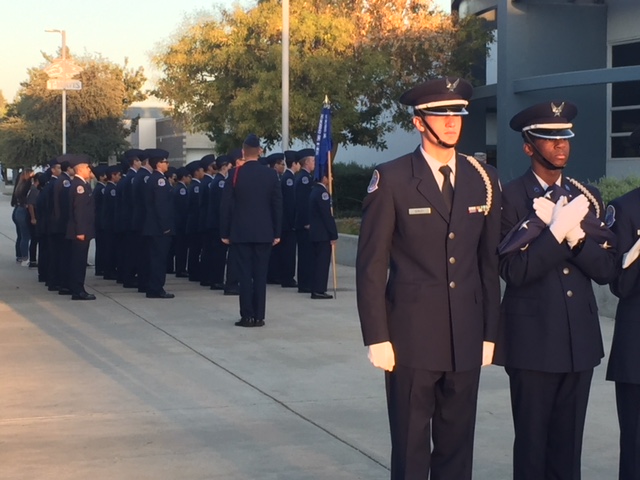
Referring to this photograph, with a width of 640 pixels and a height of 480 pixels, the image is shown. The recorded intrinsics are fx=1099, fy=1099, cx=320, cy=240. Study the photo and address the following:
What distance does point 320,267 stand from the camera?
46.8 ft

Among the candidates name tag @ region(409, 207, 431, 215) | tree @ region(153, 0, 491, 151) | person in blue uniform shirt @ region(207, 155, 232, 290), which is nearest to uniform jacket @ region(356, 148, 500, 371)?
name tag @ region(409, 207, 431, 215)

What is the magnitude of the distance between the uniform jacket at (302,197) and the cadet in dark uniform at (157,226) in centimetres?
181

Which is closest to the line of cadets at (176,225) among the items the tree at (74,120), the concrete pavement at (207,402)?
the concrete pavement at (207,402)

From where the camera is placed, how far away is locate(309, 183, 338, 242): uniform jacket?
14.2 meters

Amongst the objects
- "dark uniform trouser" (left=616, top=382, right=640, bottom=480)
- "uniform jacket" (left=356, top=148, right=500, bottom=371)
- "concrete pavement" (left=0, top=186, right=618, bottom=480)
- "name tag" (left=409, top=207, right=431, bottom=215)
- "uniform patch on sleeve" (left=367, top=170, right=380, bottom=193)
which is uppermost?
"uniform patch on sleeve" (left=367, top=170, right=380, bottom=193)

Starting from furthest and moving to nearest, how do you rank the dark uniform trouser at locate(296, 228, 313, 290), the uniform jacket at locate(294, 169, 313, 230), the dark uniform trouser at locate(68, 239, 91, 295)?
the uniform jacket at locate(294, 169, 313, 230)
the dark uniform trouser at locate(296, 228, 313, 290)
the dark uniform trouser at locate(68, 239, 91, 295)

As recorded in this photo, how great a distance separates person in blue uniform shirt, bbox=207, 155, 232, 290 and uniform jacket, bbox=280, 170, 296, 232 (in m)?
0.87

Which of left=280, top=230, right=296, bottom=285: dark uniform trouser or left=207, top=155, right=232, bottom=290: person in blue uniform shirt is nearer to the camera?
left=207, top=155, right=232, bottom=290: person in blue uniform shirt

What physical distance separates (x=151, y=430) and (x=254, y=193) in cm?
506

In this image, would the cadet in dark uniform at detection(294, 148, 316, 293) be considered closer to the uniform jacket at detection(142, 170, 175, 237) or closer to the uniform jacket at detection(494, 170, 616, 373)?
the uniform jacket at detection(142, 170, 175, 237)

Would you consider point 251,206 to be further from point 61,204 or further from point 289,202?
point 61,204

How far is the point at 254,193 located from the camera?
39.0 ft

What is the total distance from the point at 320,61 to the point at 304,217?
422 inches

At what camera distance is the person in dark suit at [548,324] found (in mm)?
4727
